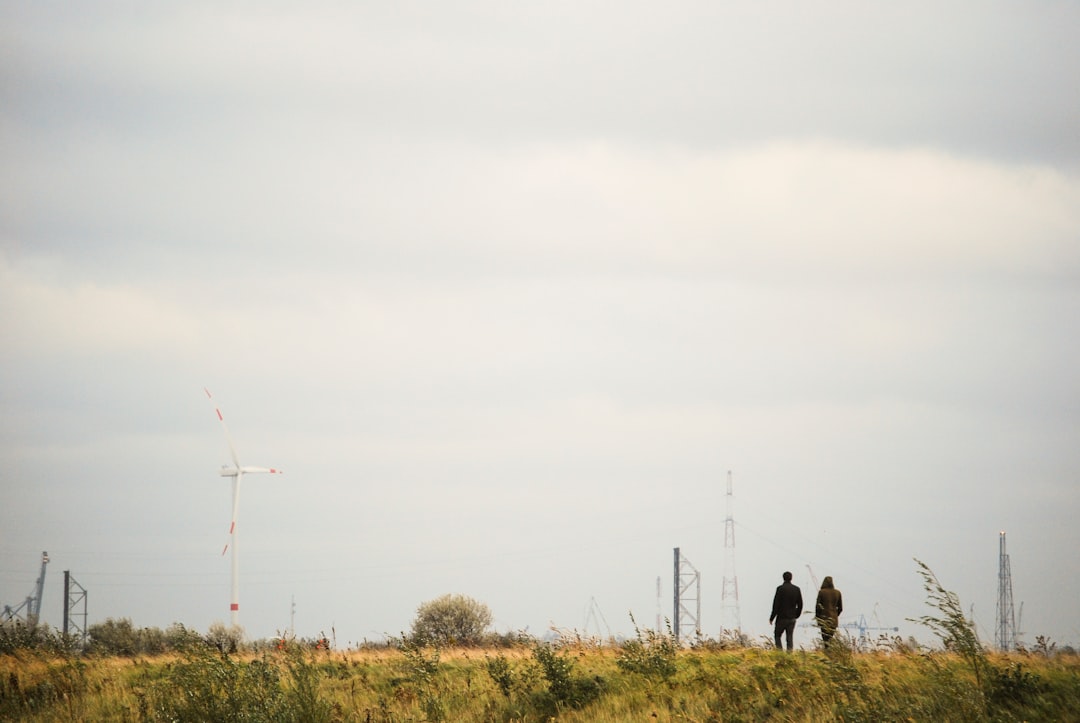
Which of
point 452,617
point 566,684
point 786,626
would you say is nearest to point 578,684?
point 566,684

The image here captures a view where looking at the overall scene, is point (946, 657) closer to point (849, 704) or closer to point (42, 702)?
point (849, 704)

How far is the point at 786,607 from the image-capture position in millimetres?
30516

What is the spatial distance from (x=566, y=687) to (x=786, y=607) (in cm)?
747

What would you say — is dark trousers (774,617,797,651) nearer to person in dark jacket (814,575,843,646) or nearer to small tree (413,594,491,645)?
person in dark jacket (814,575,843,646)

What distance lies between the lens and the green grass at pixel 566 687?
2128 centimetres

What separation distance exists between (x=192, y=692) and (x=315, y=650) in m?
7.49

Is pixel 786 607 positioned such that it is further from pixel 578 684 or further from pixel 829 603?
pixel 578 684

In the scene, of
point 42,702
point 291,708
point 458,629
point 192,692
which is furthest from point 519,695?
point 458,629

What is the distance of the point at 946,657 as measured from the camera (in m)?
24.9

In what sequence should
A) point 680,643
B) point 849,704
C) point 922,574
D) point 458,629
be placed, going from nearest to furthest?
point 922,574 < point 849,704 < point 680,643 < point 458,629

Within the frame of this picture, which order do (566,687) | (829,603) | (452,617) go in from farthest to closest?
(452,617) < (829,603) < (566,687)

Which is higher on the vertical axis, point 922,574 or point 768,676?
point 922,574

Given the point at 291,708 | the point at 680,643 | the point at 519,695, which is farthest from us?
the point at 680,643

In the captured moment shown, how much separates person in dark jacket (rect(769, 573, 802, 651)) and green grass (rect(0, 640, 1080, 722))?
4.46ft
